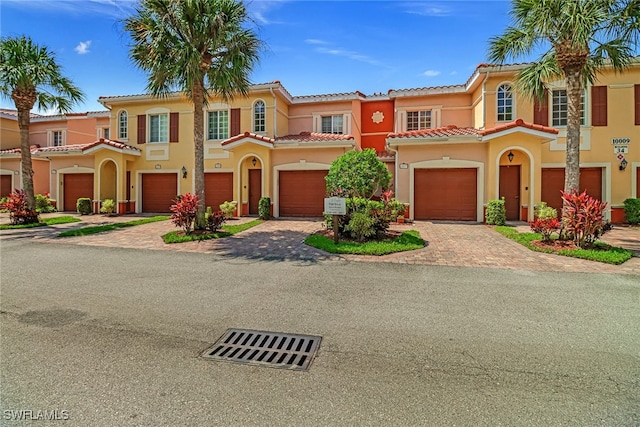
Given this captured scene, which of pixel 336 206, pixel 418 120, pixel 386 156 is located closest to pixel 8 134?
pixel 386 156

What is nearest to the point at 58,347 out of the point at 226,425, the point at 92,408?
the point at 92,408

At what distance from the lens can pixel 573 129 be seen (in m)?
9.60

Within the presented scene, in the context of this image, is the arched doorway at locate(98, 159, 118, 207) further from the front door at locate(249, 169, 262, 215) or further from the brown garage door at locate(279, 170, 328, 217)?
the brown garage door at locate(279, 170, 328, 217)

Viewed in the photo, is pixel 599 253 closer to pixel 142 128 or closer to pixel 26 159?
pixel 26 159

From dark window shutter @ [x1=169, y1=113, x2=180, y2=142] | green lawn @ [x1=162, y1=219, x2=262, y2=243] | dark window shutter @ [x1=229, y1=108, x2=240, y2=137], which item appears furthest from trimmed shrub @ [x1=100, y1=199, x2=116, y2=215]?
green lawn @ [x1=162, y1=219, x2=262, y2=243]

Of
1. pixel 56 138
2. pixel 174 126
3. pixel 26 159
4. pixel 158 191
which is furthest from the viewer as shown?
pixel 56 138

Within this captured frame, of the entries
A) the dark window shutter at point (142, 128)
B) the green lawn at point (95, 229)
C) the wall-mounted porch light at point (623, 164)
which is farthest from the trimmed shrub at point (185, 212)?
the wall-mounted porch light at point (623, 164)

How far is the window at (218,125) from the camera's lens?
19188 mm

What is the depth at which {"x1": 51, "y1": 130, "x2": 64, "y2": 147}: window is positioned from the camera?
Answer: 82.6ft

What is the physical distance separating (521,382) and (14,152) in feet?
102

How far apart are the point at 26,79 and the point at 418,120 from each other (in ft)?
61.4

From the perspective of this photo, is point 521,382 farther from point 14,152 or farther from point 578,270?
point 14,152

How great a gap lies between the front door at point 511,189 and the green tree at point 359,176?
25.5 ft

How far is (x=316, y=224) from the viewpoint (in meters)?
14.6
